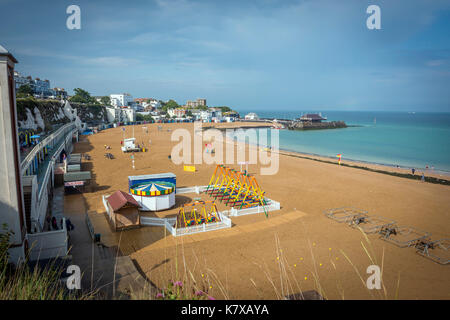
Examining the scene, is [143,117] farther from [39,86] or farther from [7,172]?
[7,172]

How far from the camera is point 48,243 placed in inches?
409

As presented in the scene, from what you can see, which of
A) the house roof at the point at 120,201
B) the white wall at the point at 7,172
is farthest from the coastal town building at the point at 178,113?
the white wall at the point at 7,172

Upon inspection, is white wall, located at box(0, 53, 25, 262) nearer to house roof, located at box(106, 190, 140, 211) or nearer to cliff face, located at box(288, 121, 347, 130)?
house roof, located at box(106, 190, 140, 211)

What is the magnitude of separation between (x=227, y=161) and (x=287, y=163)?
729 cm

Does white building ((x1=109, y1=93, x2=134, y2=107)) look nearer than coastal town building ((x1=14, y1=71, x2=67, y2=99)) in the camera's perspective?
No

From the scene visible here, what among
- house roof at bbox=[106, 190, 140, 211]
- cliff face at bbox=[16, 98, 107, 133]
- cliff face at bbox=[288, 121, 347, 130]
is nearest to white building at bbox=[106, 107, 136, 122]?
cliff face at bbox=[16, 98, 107, 133]

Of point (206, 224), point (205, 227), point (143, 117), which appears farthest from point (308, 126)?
point (205, 227)

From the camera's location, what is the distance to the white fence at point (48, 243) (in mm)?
10078

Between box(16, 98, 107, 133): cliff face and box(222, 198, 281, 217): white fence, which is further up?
box(16, 98, 107, 133): cliff face

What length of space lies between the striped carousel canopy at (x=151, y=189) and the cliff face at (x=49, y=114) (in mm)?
24187

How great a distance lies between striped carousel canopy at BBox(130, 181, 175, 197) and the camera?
16.9m

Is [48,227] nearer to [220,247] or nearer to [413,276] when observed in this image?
[220,247]

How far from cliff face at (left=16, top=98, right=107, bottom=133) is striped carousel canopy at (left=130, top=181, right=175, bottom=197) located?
24187mm
